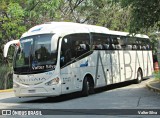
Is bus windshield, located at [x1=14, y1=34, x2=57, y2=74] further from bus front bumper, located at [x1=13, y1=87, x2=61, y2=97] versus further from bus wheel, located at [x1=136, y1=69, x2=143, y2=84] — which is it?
bus wheel, located at [x1=136, y1=69, x2=143, y2=84]

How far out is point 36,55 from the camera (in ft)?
53.7

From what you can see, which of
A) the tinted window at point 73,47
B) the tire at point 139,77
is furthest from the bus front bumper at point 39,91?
the tire at point 139,77

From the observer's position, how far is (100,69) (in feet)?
65.5

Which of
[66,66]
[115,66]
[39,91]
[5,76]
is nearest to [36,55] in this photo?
[66,66]

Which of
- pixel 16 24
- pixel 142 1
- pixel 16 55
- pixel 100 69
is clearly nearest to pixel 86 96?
pixel 100 69

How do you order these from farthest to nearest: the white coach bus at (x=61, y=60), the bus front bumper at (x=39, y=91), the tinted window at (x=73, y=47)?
the tinted window at (x=73, y=47) → the white coach bus at (x=61, y=60) → the bus front bumper at (x=39, y=91)

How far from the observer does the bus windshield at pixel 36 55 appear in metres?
16.2

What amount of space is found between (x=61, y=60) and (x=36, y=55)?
42.6 inches

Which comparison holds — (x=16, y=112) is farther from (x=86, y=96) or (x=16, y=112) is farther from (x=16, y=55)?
(x=86, y=96)

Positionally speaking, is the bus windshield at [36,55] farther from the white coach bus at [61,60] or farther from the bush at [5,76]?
the bush at [5,76]

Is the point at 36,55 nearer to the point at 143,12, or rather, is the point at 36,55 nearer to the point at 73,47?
the point at 73,47

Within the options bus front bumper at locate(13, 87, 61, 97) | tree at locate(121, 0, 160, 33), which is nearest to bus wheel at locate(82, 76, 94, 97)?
bus front bumper at locate(13, 87, 61, 97)

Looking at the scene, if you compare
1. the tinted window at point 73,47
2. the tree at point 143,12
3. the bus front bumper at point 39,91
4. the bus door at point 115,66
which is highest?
the tree at point 143,12

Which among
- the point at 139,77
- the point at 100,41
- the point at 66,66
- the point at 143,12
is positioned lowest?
the point at 139,77
